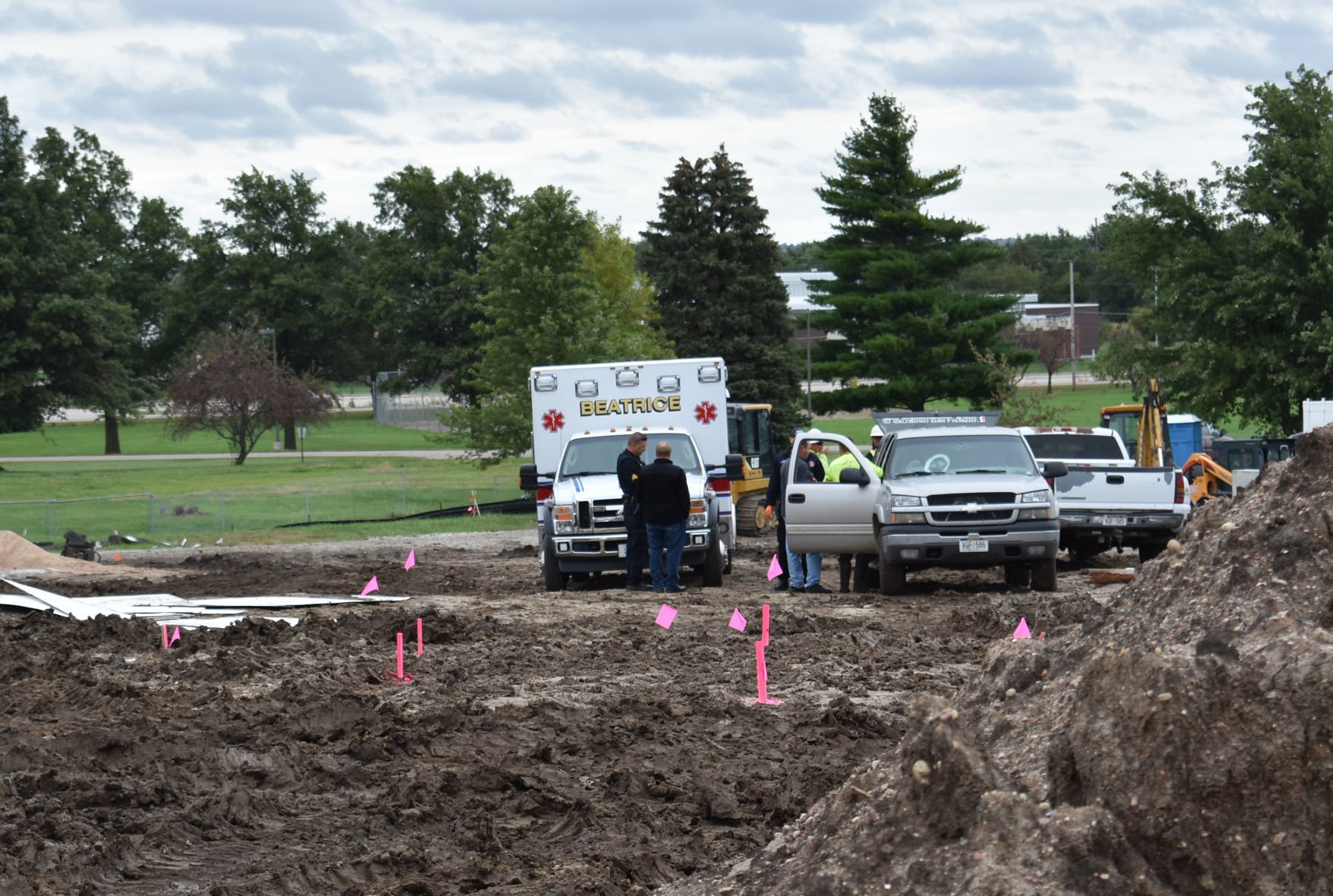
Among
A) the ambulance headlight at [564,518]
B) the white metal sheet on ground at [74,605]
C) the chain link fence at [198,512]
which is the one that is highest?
the ambulance headlight at [564,518]

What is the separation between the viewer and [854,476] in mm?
17484

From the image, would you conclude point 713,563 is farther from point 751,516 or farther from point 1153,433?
point 751,516

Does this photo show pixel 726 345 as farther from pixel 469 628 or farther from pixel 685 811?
pixel 685 811

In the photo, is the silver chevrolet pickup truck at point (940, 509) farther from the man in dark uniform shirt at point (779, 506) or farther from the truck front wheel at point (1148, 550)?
the truck front wheel at point (1148, 550)

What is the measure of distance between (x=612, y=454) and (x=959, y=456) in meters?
4.83

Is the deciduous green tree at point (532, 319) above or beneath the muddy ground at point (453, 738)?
above

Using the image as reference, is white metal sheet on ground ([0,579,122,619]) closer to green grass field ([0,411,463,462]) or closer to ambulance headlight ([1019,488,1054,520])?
ambulance headlight ([1019,488,1054,520])

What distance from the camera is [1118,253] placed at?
41125 mm

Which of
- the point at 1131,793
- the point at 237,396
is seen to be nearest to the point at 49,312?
the point at 237,396

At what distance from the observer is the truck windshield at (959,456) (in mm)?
17641

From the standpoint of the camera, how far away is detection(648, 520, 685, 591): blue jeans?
17.8 meters

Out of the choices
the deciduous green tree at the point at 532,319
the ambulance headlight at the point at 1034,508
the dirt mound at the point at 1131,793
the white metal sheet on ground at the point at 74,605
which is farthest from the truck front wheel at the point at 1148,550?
the deciduous green tree at the point at 532,319

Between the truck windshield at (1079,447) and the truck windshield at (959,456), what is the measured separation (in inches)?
219

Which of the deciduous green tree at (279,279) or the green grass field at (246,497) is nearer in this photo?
the green grass field at (246,497)
